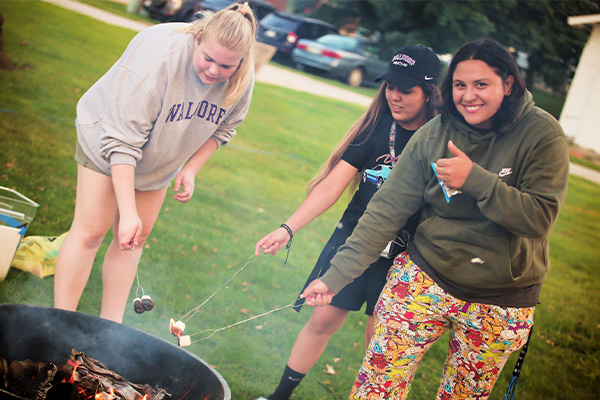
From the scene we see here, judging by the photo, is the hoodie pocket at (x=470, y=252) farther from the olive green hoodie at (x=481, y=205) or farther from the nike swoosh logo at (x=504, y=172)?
the nike swoosh logo at (x=504, y=172)

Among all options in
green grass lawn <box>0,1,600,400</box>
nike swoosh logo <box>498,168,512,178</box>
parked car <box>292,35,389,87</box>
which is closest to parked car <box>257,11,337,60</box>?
parked car <box>292,35,389,87</box>

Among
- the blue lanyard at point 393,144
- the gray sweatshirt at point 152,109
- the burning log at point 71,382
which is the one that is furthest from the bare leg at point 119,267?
the blue lanyard at point 393,144

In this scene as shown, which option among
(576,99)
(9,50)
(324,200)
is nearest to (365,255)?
(324,200)

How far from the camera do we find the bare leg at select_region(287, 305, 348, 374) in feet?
8.88

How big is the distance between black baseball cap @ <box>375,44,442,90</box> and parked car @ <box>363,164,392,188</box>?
0.38 meters

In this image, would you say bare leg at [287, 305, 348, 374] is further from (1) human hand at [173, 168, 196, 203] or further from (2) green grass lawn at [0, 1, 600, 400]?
(1) human hand at [173, 168, 196, 203]

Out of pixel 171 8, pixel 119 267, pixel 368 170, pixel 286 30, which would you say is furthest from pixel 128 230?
pixel 286 30

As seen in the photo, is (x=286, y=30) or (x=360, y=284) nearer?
(x=360, y=284)

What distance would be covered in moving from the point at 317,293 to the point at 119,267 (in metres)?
1.13

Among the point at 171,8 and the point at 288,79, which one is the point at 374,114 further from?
the point at 171,8

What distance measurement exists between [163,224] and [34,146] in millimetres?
1617

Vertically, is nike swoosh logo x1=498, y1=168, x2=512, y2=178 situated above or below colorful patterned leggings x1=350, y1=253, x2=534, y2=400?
above

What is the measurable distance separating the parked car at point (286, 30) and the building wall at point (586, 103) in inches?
307

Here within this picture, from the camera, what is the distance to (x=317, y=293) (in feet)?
7.40
